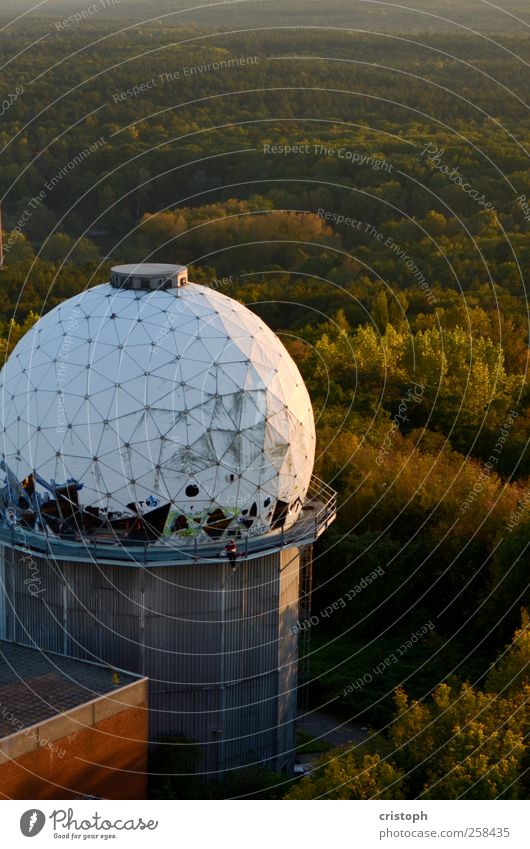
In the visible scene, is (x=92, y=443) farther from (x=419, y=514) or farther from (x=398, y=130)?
(x=398, y=130)

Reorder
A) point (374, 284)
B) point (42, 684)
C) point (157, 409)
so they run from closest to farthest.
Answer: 1. point (42, 684)
2. point (157, 409)
3. point (374, 284)

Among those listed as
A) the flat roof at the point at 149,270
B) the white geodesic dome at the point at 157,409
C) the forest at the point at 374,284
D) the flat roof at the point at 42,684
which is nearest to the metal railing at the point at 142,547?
the white geodesic dome at the point at 157,409

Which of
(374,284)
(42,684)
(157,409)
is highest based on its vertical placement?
(374,284)

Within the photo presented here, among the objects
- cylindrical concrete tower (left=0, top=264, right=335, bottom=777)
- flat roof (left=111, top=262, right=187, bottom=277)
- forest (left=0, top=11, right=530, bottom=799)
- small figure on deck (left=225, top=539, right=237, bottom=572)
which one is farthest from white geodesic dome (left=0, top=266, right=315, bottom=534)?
forest (left=0, top=11, right=530, bottom=799)

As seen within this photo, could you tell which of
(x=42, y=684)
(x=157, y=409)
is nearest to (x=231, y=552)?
(x=157, y=409)

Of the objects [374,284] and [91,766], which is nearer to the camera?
[91,766]

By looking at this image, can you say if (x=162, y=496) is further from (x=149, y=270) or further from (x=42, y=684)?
(x=149, y=270)

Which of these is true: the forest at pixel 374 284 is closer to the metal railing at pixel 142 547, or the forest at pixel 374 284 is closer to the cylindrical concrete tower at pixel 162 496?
the cylindrical concrete tower at pixel 162 496
